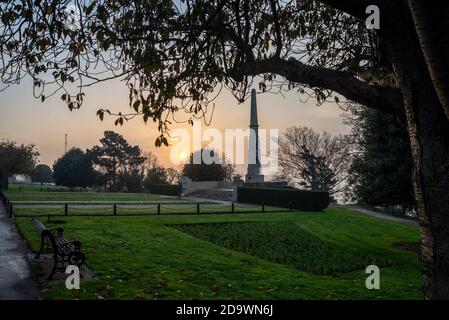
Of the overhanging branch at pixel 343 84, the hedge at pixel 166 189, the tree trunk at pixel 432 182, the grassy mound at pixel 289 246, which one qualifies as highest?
the overhanging branch at pixel 343 84

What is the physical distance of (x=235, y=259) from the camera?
12.1 metres

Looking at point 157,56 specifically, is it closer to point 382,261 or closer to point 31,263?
point 31,263

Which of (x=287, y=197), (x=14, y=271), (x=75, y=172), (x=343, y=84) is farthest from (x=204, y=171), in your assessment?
(x=343, y=84)

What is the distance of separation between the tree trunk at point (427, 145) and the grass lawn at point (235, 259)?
4.70 meters

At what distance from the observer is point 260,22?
7637 millimetres

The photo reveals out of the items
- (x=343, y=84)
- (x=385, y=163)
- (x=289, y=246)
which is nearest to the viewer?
(x=343, y=84)

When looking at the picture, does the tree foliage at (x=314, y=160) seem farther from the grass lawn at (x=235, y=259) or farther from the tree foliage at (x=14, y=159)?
the tree foliage at (x=14, y=159)

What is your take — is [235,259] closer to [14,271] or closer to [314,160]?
[14,271]

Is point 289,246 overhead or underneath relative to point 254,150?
underneath

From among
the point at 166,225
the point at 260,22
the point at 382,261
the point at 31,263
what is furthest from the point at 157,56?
the point at 166,225

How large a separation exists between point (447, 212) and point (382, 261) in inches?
427

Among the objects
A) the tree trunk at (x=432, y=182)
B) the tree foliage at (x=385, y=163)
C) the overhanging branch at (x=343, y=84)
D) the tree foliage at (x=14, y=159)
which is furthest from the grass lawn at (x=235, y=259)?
the tree foliage at (x=14, y=159)

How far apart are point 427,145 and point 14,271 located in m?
8.88

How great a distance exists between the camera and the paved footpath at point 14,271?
24.0 ft
